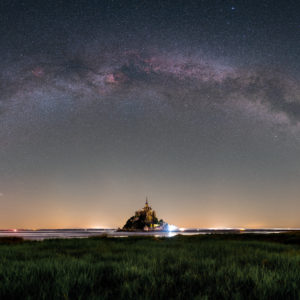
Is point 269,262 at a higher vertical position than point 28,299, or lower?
lower

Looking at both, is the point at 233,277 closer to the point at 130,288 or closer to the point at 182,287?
the point at 182,287

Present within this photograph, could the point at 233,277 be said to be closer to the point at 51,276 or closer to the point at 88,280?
the point at 88,280

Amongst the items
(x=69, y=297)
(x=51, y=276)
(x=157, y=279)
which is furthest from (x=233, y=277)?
(x=51, y=276)

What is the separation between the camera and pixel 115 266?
22.1 feet

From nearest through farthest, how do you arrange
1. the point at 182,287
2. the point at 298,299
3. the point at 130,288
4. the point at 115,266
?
1. the point at 298,299
2. the point at 130,288
3. the point at 182,287
4. the point at 115,266

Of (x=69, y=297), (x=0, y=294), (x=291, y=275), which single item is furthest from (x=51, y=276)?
(x=291, y=275)

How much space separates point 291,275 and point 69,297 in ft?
15.4

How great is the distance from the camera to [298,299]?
13.1 feet

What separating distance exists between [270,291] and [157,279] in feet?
6.79

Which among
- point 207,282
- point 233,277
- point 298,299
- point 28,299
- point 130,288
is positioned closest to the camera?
point 28,299

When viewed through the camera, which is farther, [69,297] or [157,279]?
[157,279]

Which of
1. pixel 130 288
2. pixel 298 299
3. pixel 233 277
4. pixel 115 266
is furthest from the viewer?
pixel 115 266

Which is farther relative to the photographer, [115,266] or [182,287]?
[115,266]

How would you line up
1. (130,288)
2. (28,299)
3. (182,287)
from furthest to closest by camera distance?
(182,287) < (130,288) < (28,299)
